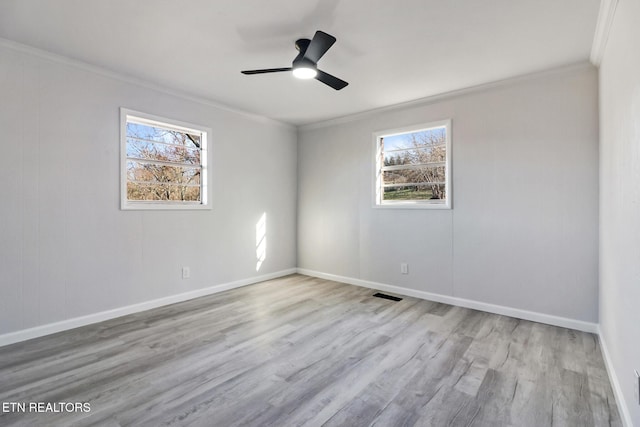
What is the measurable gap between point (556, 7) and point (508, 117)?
4.37 ft

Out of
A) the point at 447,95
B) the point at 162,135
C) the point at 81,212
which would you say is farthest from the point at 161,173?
the point at 447,95

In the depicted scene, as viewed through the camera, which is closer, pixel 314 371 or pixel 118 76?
pixel 314 371

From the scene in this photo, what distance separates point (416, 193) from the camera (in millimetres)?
4113

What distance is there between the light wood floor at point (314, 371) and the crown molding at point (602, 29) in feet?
8.18

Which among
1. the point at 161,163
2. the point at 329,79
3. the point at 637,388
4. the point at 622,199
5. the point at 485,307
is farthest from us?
the point at 161,163

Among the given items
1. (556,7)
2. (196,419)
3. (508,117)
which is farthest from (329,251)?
(556,7)

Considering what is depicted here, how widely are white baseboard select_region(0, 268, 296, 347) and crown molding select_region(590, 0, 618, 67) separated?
461 centimetres

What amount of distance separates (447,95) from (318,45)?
2.13 meters

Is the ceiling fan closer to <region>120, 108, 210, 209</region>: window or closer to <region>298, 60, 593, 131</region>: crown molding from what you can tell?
<region>298, 60, 593, 131</region>: crown molding

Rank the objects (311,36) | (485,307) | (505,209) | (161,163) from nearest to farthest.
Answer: (311,36) < (505,209) < (485,307) < (161,163)

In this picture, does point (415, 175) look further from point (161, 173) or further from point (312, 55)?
point (161, 173)

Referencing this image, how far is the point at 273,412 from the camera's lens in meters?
1.78

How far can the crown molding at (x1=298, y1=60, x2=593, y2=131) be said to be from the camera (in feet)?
9.73

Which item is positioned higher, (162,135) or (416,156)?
(162,135)
